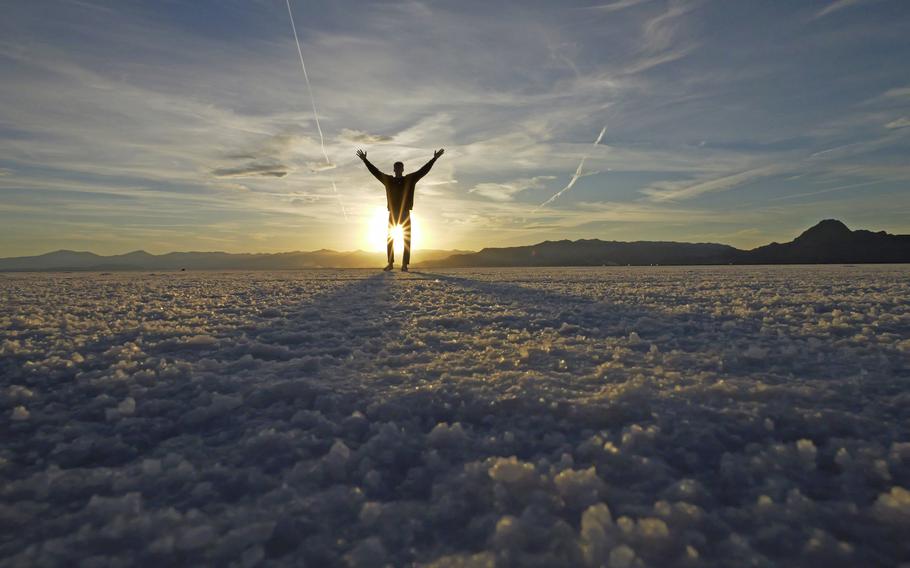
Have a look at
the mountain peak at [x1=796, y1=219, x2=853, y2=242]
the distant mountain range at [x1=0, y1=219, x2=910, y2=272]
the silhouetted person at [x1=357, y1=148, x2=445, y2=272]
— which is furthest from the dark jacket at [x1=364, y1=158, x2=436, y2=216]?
the mountain peak at [x1=796, y1=219, x2=853, y2=242]

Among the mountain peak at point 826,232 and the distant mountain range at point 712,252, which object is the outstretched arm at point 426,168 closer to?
the distant mountain range at point 712,252

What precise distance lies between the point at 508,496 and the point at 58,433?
197cm

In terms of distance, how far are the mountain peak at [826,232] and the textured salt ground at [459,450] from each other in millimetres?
143288

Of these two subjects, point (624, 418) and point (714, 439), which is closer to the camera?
point (714, 439)

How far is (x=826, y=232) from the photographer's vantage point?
12256 cm

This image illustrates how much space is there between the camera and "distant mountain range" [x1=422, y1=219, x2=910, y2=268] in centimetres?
9869

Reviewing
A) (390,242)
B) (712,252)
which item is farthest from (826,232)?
(390,242)

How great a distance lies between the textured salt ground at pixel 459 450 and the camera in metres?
1.39

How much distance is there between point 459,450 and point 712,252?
138044 millimetres

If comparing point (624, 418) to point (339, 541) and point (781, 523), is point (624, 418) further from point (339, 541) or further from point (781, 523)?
point (339, 541)

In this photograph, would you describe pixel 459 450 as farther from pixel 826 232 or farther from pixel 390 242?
pixel 826 232

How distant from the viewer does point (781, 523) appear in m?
1.45

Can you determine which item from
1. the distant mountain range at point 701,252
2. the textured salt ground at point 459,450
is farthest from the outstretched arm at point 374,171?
the distant mountain range at point 701,252

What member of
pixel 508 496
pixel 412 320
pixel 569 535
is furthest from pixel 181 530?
pixel 412 320
